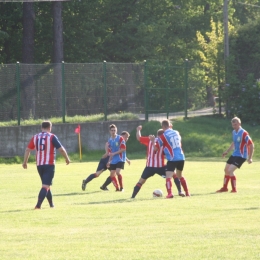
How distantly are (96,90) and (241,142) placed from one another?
682 inches

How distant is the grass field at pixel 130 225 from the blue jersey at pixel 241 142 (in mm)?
909

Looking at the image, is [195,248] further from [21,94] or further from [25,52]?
[25,52]

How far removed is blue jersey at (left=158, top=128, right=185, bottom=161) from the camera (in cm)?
1708

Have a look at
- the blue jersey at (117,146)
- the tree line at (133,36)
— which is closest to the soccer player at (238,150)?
the blue jersey at (117,146)

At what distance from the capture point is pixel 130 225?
12109 mm

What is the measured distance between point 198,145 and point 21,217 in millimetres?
22221

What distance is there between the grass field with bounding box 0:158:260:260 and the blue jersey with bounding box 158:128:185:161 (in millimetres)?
968

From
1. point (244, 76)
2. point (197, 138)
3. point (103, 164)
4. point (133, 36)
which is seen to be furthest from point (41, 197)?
point (133, 36)

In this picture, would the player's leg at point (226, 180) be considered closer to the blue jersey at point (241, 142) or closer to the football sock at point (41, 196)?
the blue jersey at point (241, 142)

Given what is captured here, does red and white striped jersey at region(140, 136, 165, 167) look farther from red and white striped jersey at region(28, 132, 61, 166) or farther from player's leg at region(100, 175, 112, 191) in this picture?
red and white striped jersey at region(28, 132, 61, 166)

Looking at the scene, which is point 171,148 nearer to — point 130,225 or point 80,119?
point 130,225

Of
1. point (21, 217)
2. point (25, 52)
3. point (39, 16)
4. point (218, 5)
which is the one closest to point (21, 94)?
point (25, 52)

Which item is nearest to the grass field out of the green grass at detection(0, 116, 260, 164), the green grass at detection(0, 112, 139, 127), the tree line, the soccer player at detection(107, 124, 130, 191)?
the soccer player at detection(107, 124, 130, 191)

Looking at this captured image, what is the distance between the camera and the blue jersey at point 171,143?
17078 mm
